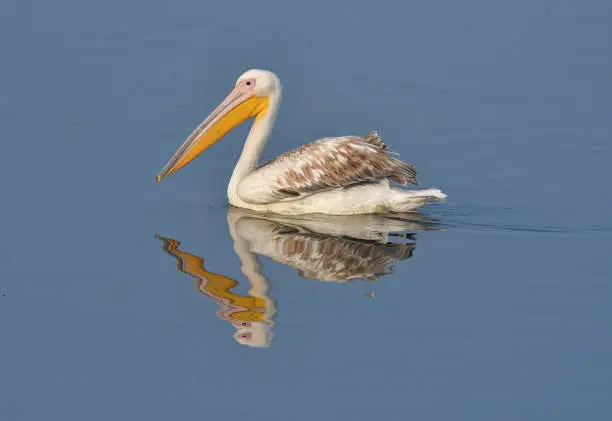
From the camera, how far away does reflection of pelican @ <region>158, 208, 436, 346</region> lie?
21.4ft

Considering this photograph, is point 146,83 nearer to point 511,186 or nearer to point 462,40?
point 462,40

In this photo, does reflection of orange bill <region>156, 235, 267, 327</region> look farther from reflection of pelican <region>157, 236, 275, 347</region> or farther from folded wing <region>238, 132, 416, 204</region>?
A: folded wing <region>238, 132, 416, 204</region>

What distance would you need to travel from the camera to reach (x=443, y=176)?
929 cm

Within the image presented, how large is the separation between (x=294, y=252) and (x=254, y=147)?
1.49 meters

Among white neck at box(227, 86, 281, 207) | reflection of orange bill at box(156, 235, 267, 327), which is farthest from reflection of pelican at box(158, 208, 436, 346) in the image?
white neck at box(227, 86, 281, 207)

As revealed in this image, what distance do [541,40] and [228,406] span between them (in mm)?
8358

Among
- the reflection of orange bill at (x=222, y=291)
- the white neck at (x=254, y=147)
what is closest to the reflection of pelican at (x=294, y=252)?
the reflection of orange bill at (x=222, y=291)

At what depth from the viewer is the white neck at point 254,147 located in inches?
343

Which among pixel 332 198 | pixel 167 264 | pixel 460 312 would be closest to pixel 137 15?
pixel 332 198

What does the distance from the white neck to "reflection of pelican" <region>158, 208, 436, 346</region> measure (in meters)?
0.16

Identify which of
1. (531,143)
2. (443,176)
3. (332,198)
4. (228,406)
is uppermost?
(531,143)

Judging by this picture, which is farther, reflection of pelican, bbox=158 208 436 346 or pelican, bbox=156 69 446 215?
pelican, bbox=156 69 446 215

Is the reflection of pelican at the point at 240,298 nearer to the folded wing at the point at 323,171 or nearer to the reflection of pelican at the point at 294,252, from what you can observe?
the reflection of pelican at the point at 294,252

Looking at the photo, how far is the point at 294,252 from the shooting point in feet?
24.8
